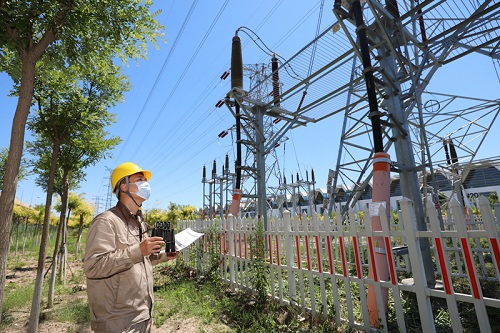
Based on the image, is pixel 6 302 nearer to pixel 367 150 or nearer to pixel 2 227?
pixel 2 227

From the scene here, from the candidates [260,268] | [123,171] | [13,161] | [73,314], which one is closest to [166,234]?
[123,171]

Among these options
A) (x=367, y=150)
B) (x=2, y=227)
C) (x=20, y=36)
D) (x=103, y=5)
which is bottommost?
(x=2, y=227)

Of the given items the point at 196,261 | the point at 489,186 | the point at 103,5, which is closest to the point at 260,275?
the point at 196,261

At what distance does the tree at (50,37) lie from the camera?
2984mm

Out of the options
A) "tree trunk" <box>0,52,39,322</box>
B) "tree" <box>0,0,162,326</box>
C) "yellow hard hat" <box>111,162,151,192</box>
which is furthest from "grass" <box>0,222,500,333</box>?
"yellow hard hat" <box>111,162,151,192</box>

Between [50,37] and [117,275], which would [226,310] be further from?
[50,37]

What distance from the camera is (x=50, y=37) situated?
3.44 meters

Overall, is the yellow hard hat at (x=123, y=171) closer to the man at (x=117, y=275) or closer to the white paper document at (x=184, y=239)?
the man at (x=117, y=275)

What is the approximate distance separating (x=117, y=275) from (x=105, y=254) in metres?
0.23

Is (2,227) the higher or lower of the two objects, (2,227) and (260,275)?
the higher

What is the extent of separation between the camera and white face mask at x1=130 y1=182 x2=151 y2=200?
7.69 ft

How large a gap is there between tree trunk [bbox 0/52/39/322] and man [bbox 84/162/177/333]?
5.76 ft

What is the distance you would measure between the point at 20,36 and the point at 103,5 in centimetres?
111

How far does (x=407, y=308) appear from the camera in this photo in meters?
3.93
